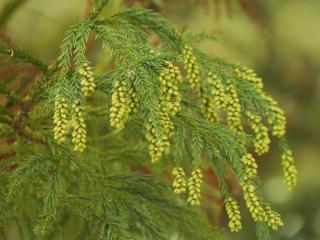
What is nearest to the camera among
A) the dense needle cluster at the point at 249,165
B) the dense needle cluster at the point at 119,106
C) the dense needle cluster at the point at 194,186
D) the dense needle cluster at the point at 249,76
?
the dense needle cluster at the point at 119,106

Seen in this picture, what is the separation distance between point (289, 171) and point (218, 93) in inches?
12.7

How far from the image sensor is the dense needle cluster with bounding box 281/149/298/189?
1954 mm

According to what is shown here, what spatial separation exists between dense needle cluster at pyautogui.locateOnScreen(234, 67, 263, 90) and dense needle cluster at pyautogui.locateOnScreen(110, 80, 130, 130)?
1.77ft

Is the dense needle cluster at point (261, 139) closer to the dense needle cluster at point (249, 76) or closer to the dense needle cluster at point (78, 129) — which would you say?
the dense needle cluster at point (249, 76)

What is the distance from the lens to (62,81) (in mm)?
1701

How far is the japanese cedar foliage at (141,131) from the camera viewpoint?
1663 millimetres

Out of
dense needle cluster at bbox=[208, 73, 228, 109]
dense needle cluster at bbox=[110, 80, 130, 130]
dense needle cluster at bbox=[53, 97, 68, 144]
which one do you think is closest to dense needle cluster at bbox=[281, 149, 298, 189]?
dense needle cluster at bbox=[208, 73, 228, 109]

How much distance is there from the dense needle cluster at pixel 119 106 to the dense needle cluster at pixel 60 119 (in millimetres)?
121

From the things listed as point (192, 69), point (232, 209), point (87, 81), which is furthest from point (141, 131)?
point (87, 81)

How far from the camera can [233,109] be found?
1.92m

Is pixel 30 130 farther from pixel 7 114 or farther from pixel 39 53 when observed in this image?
pixel 39 53

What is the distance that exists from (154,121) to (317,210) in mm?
4623

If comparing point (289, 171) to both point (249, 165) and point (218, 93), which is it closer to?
point (249, 165)

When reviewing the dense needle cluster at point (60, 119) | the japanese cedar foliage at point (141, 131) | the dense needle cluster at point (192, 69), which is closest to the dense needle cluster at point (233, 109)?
the japanese cedar foliage at point (141, 131)
